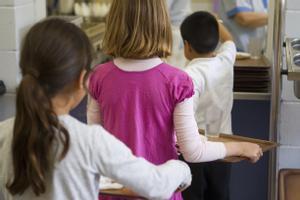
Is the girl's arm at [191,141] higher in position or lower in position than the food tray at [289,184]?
higher

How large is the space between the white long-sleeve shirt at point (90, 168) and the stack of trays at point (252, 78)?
1.40 metres

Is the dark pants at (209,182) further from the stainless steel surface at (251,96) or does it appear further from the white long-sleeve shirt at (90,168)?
the white long-sleeve shirt at (90,168)

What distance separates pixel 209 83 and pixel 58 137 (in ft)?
3.25

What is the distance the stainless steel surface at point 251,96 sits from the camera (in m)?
2.56

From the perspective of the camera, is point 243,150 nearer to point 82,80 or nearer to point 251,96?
point 82,80

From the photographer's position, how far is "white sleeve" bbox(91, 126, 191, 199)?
1.20m


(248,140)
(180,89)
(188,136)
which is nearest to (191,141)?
(188,136)

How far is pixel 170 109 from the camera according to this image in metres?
1.56

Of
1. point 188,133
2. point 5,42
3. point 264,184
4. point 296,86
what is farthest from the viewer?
point 264,184

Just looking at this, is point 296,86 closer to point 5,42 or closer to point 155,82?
point 155,82

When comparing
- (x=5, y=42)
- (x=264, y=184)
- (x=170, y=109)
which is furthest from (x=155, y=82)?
(x=264, y=184)

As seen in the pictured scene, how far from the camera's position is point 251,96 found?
2.57 meters

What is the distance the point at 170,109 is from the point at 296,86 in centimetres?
61

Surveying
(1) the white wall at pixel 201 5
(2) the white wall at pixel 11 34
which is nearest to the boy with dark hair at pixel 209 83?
(2) the white wall at pixel 11 34
